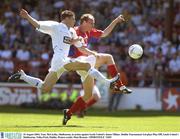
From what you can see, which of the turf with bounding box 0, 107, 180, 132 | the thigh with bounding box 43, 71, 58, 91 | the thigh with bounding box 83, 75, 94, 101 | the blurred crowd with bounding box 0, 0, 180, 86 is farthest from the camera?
the blurred crowd with bounding box 0, 0, 180, 86

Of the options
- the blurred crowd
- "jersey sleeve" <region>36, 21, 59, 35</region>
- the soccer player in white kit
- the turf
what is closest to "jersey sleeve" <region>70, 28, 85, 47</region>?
the soccer player in white kit

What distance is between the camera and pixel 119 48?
93.2 feet

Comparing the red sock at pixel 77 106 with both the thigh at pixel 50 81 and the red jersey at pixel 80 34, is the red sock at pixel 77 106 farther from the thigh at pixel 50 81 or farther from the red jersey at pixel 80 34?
the red jersey at pixel 80 34

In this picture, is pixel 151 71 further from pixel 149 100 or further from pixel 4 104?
pixel 4 104

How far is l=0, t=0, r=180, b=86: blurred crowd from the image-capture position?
2753cm

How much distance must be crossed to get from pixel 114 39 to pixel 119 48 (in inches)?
41.4

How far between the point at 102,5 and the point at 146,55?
4892 mm

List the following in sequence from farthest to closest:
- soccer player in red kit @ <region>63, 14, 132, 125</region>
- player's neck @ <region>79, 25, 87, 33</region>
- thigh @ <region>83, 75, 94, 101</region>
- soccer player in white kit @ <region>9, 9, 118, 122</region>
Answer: player's neck @ <region>79, 25, 87, 33</region>
thigh @ <region>83, 75, 94, 101</region>
soccer player in red kit @ <region>63, 14, 132, 125</region>
soccer player in white kit @ <region>9, 9, 118, 122</region>

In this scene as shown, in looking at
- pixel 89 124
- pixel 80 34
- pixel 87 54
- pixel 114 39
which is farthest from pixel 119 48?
pixel 87 54

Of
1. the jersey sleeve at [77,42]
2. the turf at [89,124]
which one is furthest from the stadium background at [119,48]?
the jersey sleeve at [77,42]

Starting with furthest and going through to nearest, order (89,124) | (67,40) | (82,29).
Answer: (89,124), (82,29), (67,40)

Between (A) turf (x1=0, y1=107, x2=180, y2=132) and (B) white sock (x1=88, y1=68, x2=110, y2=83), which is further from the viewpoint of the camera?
(B) white sock (x1=88, y1=68, x2=110, y2=83)

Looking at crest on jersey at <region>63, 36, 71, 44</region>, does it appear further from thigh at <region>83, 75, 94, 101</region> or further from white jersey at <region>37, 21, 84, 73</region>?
thigh at <region>83, 75, 94, 101</region>

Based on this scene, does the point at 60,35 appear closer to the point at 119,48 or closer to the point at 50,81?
the point at 50,81
